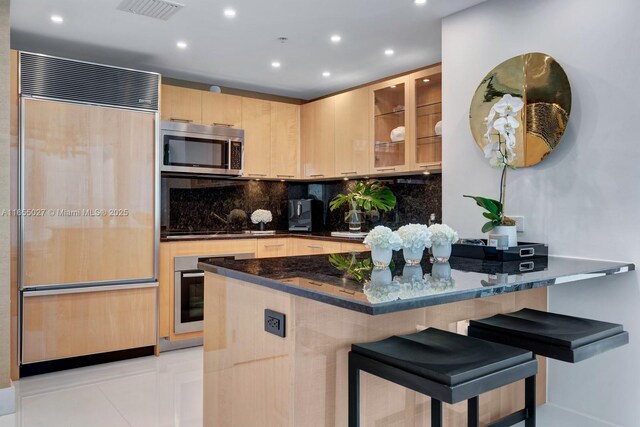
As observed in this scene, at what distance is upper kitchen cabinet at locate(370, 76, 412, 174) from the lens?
4.04 metres

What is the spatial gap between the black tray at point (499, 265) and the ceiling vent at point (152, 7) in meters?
2.28

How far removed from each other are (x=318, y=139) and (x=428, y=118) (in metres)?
1.42

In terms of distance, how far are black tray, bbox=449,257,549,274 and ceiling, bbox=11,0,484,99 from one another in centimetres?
163

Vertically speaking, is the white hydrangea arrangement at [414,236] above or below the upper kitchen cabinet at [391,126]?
below

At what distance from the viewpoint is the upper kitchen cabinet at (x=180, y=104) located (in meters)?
4.29

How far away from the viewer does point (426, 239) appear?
1887mm

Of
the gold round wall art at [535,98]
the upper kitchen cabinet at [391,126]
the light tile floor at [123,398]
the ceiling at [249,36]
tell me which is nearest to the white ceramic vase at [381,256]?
the gold round wall art at [535,98]

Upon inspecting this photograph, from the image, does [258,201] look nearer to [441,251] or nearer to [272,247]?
[272,247]

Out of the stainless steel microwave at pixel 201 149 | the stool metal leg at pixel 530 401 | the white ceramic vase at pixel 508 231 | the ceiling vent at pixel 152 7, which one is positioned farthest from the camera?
the stainless steel microwave at pixel 201 149

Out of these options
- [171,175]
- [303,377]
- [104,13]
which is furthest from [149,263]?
[303,377]

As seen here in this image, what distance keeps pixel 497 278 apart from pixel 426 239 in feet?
0.99

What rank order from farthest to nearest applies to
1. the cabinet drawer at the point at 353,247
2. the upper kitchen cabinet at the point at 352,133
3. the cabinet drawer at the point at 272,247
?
the cabinet drawer at the point at 272,247, the upper kitchen cabinet at the point at 352,133, the cabinet drawer at the point at 353,247

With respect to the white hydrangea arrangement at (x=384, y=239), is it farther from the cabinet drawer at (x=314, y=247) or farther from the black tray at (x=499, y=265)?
the cabinet drawer at (x=314, y=247)

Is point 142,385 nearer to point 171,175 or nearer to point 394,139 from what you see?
point 171,175
